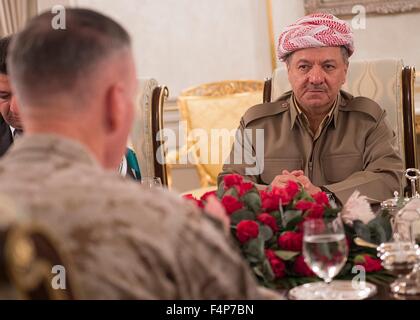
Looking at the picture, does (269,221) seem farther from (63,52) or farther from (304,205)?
(63,52)

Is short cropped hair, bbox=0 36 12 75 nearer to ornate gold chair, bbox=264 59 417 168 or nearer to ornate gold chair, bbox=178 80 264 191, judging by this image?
ornate gold chair, bbox=264 59 417 168

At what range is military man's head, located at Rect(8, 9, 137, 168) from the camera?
1188mm

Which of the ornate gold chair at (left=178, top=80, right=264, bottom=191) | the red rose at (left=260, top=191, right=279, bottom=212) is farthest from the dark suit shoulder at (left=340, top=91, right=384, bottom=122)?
the ornate gold chair at (left=178, top=80, right=264, bottom=191)

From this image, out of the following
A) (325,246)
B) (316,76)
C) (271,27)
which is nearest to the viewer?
(325,246)

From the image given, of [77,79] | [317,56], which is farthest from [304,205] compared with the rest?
[317,56]

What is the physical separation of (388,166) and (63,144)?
80.4 inches

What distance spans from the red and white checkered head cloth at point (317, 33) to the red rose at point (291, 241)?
135 centimetres

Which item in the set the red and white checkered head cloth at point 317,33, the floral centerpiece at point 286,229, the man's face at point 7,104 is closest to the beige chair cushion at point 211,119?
the red and white checkered head cloth at point 317,33

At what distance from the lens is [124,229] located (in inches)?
42.3

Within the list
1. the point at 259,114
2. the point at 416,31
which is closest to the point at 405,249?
the point at 259,114

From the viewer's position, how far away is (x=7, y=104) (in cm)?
307

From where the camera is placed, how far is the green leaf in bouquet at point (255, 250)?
1900mm

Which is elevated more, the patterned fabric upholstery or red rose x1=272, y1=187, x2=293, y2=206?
the patterned fabric upholstery

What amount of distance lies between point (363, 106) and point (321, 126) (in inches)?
7.8
